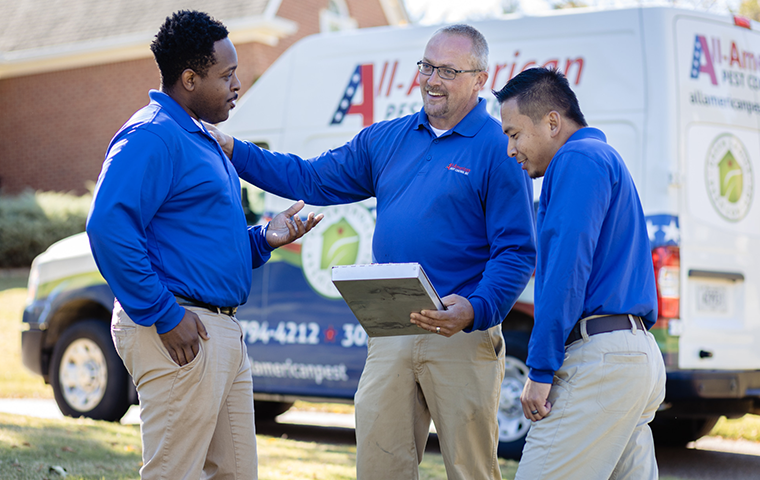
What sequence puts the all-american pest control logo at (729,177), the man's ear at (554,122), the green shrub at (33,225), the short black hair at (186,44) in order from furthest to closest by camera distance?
1. the green shrub at (33,225)
2. the all-american pest control logo at (729,177)
3. the short black hair at (186,44)
4. the man's ear at (554,122)

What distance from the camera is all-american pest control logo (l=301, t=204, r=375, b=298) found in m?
6.56

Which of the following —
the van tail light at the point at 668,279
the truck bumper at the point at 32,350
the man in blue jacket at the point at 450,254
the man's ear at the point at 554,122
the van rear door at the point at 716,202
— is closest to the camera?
the man's ear at the point at 554,122

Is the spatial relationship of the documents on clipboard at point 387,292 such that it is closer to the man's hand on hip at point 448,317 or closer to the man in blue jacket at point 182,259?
the man's hand on hip at point 448,317

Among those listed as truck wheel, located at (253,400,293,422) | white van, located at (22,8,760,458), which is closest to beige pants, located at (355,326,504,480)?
white van, located at (22,8,760,458)

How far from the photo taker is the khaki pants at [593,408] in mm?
2822

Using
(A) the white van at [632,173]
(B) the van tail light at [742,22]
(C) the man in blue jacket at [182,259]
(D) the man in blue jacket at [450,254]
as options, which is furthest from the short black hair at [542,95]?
(B) the van tail light at [742,22]

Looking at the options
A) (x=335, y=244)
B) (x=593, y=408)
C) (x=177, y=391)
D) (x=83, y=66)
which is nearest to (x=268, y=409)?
(x=335, y=244)

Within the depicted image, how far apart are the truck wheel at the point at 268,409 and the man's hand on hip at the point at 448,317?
5564 mm

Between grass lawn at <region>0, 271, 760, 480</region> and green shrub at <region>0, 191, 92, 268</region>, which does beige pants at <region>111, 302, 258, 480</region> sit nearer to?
grass lawn at <region>0, 271, 760, 480</region>

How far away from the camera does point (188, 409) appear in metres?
3.10

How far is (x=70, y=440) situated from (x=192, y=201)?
11.4 ft

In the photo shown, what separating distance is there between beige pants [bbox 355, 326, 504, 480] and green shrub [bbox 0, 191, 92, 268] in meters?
13.7

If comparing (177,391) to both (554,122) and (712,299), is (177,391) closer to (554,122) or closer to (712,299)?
(554,122)

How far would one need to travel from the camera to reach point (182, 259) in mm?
3100
